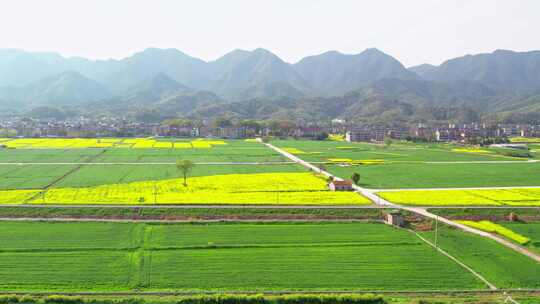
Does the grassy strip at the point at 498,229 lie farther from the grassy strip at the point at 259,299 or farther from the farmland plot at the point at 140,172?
the farmland plot at the point at 140,172

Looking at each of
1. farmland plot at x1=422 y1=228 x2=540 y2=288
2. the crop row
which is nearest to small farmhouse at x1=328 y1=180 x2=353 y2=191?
farmland plot at x1=422 y1=228 x2=540 y2=288

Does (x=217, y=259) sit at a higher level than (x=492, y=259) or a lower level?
higher

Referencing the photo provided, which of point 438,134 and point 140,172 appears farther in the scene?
point 438,134

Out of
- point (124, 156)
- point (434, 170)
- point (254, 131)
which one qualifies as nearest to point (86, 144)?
point (124, 156)

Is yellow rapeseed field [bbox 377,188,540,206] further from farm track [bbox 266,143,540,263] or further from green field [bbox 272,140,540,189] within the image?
green field [bbox 272,140,540,189]

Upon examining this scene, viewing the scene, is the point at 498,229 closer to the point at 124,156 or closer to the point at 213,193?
the point at 213,193

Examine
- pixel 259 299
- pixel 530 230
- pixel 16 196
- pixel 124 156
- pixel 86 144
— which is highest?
pixel 86 144
